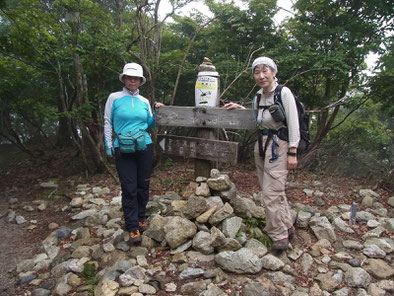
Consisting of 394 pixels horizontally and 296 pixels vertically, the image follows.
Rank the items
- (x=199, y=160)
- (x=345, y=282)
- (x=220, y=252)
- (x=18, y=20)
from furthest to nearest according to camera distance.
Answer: (x=18, y=20)
(x=199, y=160)
(x=220, y=252)
(x=345, y=282)

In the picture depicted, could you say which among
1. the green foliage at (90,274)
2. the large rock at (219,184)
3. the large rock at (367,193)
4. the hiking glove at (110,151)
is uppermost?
the hiking glove at (110,151)

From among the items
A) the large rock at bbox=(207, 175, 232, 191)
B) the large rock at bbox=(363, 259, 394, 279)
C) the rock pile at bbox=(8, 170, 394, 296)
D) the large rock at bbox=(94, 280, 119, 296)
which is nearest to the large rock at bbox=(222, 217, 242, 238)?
the rock pile at bbox=(8, 170, 394, 296)

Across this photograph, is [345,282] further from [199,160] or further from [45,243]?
[45,243]

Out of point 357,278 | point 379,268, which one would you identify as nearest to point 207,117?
point 357,278

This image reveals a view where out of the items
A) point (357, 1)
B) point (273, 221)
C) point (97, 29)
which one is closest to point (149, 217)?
point (273, 221)

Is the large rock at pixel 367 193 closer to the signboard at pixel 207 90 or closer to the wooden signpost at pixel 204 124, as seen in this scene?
the wooden signpost at pixel 204 124

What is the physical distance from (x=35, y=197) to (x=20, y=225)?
150 cm

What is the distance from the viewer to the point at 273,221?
3316 millimetres

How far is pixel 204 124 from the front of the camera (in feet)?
14.5

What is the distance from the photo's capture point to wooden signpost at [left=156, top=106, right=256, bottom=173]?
4.15 metres

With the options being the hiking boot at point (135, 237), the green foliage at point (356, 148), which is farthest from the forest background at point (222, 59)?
the hiking boot at point (135, 237)

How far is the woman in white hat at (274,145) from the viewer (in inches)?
123

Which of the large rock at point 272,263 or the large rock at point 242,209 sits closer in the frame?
the large rock at point 272,263

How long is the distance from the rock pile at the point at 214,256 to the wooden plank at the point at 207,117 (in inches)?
33.0
